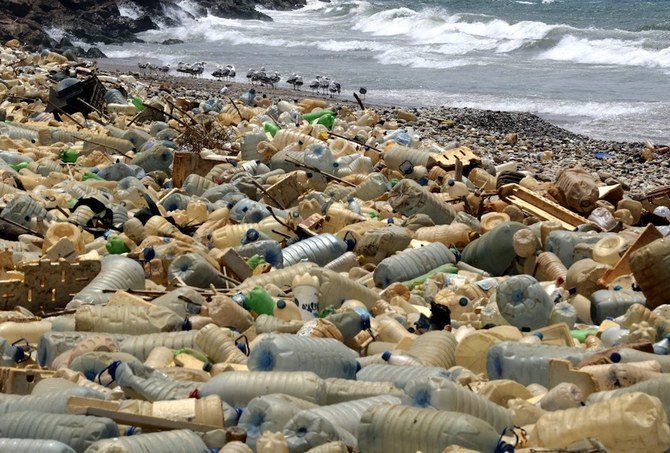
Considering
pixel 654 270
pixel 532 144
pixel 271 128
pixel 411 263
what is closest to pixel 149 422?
pixel 654 270

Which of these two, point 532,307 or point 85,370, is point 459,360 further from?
point 85,370

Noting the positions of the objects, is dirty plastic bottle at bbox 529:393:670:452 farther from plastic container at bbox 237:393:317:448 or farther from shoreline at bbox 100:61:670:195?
shoreline at bbox 100:61:670:195

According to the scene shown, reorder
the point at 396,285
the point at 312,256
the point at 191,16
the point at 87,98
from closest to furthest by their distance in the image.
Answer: the point at 396,285 → the point at 312,256 → the point at 87,98 → the point at 191,16

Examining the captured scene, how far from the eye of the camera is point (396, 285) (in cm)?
870

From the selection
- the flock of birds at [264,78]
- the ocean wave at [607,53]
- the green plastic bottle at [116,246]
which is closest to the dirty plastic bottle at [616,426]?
the green plastic bottle at [116,246]

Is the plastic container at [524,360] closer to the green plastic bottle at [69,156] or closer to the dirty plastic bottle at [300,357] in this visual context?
the dirty plastic bottle at [300,357]

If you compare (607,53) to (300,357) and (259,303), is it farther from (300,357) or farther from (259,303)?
(300,357)

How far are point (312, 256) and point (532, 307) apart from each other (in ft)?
7.89

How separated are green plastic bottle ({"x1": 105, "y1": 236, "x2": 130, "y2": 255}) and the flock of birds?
51.5 feet

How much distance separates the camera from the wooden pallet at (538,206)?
1044 cm

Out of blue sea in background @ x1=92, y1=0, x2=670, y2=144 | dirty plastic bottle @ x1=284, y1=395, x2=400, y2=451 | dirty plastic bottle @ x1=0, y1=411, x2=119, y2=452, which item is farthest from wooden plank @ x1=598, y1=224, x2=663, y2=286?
blue sea in background @ x1=92, y1=0, x2=670, y2=144

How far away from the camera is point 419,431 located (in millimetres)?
4754

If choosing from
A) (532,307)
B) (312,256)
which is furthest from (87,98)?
(532,307)

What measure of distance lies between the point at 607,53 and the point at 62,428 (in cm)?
3395
